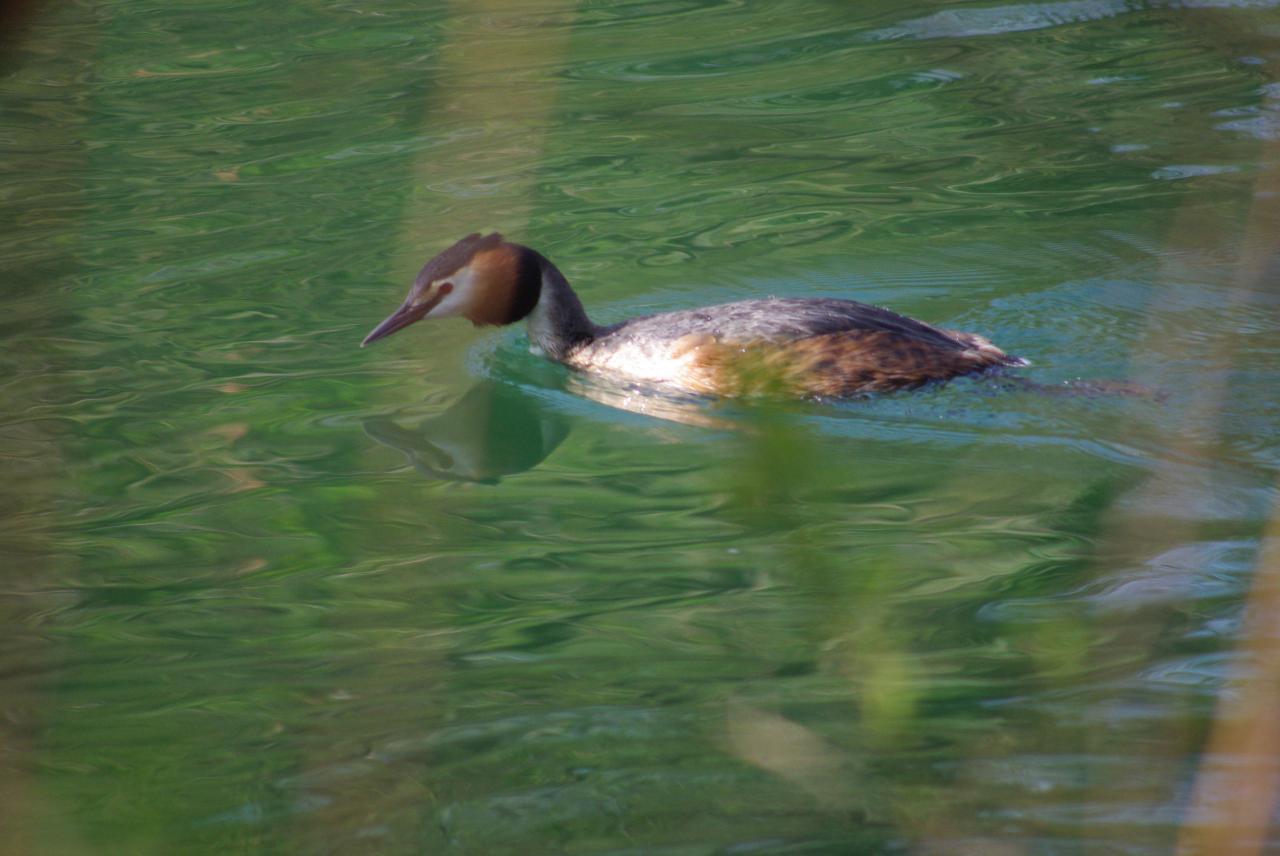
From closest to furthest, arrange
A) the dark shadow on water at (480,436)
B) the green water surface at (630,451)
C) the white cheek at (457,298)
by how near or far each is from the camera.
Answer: the green water surface at (630,451), the dark shadow on water at (480,436), the white cheek at (457,298)

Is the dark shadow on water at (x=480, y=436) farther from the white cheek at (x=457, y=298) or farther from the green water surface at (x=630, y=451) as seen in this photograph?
the white cheek at (x=457, y=298)

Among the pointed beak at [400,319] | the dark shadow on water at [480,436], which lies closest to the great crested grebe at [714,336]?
the pointed beak at [400,319]

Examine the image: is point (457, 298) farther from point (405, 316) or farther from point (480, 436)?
point (480, 436)

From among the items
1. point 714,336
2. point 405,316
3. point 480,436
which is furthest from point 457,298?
point 714,336

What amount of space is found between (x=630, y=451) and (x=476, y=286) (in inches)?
53.7

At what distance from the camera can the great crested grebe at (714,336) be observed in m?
6.70

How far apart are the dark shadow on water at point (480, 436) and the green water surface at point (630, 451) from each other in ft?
0.11

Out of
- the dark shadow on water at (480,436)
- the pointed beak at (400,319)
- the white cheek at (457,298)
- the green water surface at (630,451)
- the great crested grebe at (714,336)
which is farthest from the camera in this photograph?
the white cheek at (457,298)

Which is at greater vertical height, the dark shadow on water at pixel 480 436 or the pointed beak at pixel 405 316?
the pointed beak at pixel 405 316

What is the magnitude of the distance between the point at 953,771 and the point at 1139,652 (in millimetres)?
974

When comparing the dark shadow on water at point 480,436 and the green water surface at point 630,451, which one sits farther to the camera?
the dark shadow on water at point 480,436

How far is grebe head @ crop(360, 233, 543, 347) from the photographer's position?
23.2ft

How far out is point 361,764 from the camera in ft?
12.8

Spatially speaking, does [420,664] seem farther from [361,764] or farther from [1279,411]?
[1279,411]
